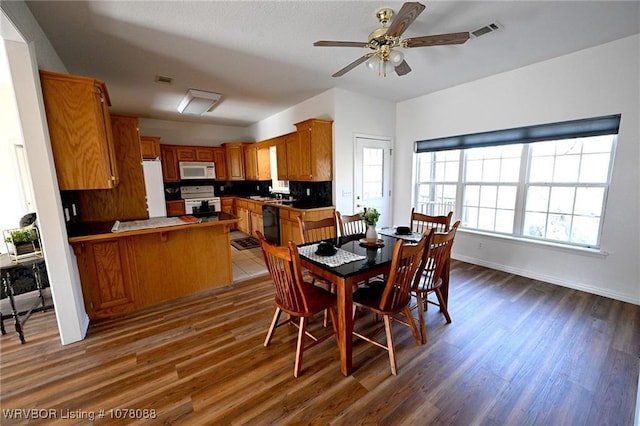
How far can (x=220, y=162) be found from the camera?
6641 millimetres

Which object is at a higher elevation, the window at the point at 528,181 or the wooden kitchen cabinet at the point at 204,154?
the wooden kitchen cabinet at the point at 204,154

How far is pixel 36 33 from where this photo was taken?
83.3 inches

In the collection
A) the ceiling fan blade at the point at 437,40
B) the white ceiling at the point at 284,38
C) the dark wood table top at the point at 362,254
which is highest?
the white ceiling at the point at 284,38

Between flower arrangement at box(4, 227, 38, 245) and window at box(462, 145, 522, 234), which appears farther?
window at box(462, 145, 522, 234)

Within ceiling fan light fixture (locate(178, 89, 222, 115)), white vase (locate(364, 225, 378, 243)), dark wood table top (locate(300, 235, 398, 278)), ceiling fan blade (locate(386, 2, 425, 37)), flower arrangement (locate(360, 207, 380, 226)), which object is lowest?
dark wood table top (locate(300, 235, 398, 278))

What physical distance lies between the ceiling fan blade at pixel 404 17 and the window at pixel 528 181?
2606 millimetres

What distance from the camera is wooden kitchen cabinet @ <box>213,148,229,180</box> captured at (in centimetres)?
654

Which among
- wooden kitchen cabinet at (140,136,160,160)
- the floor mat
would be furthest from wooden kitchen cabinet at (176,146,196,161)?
the floor mat

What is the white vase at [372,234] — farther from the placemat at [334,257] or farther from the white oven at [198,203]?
the white oven at [198,203]

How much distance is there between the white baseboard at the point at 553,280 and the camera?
2793 mm

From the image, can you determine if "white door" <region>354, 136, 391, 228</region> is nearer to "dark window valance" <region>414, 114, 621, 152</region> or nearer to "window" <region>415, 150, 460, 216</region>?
"window" <region>415, 150, 460, 216</region>

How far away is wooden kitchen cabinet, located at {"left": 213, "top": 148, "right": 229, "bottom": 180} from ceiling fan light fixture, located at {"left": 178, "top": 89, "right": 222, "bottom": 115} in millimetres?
1925

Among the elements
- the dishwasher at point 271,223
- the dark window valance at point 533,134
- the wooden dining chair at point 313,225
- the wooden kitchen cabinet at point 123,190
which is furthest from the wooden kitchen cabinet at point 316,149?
the wooden kitchen cabinet at point 123,190

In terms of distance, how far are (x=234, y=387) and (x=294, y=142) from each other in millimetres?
3632
